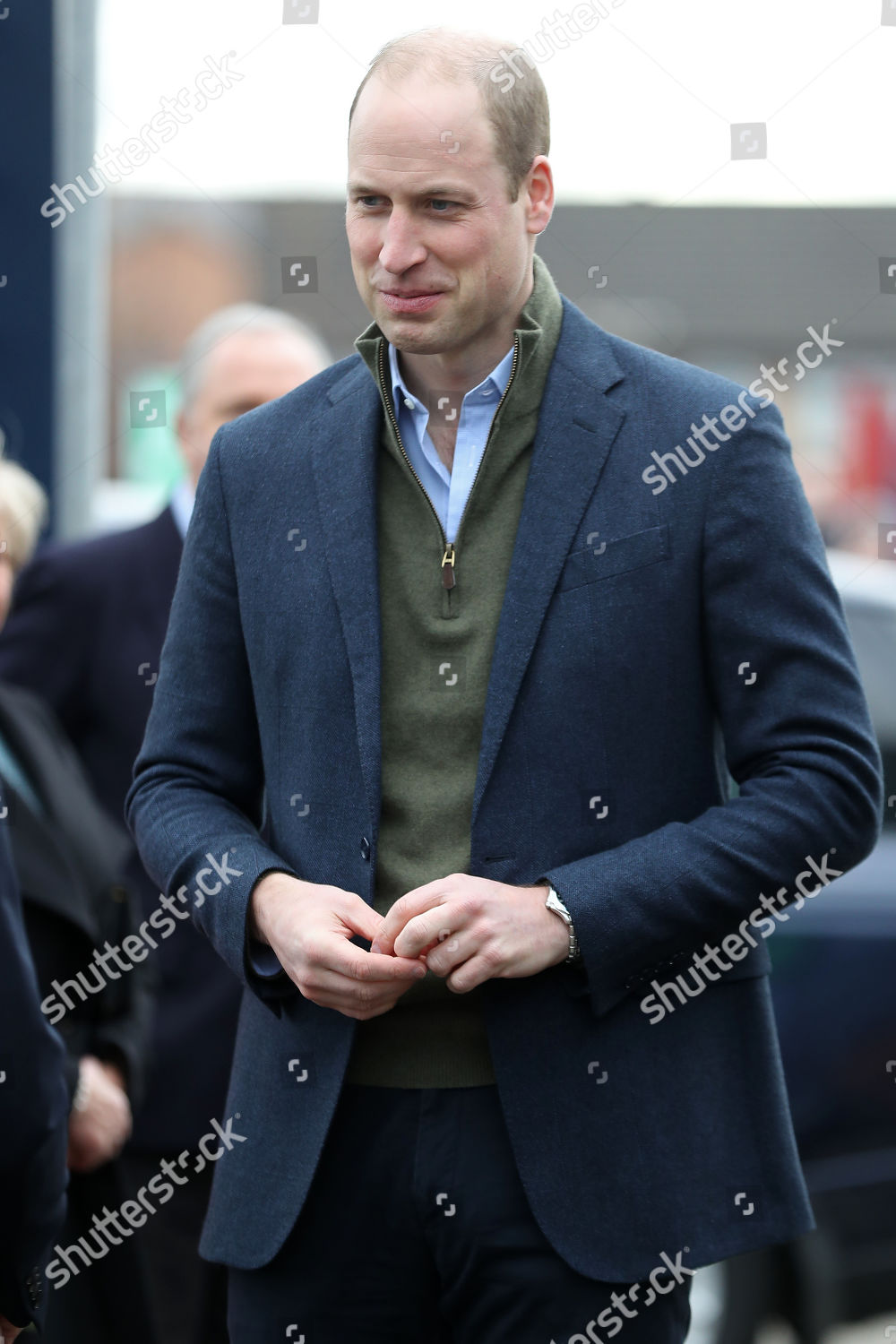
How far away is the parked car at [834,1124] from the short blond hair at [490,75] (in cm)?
226

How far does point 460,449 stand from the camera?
6.56 feet

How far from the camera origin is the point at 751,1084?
197 centimetres

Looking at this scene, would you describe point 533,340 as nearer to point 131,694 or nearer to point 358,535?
point 358,535

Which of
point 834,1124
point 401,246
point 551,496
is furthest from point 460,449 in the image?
point 834,1124

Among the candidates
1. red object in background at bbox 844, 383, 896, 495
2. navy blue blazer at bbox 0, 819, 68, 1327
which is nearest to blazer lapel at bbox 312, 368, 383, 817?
navy blue blazer at bbox 0, 819, 68, 1327

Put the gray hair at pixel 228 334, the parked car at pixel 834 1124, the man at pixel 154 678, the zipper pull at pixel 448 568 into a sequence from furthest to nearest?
the parked car at pixel 834 1124, the gray hair at pixel 228 334, the man at pixel 154 678, the zipper pull at pixel 448 568

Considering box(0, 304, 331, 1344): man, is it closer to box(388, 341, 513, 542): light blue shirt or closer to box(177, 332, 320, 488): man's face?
box(177, 332, 320, 488): man's face

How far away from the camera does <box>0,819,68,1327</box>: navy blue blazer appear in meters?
1.89

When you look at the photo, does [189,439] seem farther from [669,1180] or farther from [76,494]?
[669,1180]

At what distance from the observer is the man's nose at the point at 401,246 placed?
186 cm

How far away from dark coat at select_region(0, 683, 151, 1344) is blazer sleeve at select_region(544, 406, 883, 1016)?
1196mm

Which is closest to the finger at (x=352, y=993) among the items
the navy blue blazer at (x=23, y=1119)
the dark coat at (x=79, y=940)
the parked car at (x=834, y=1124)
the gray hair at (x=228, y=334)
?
the navy blue blazer at (x=23, y=1119)

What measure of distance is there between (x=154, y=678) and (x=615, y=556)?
5.30 ft

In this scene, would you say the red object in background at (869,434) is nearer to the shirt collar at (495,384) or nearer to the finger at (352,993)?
the shirt collar at (495,384)
